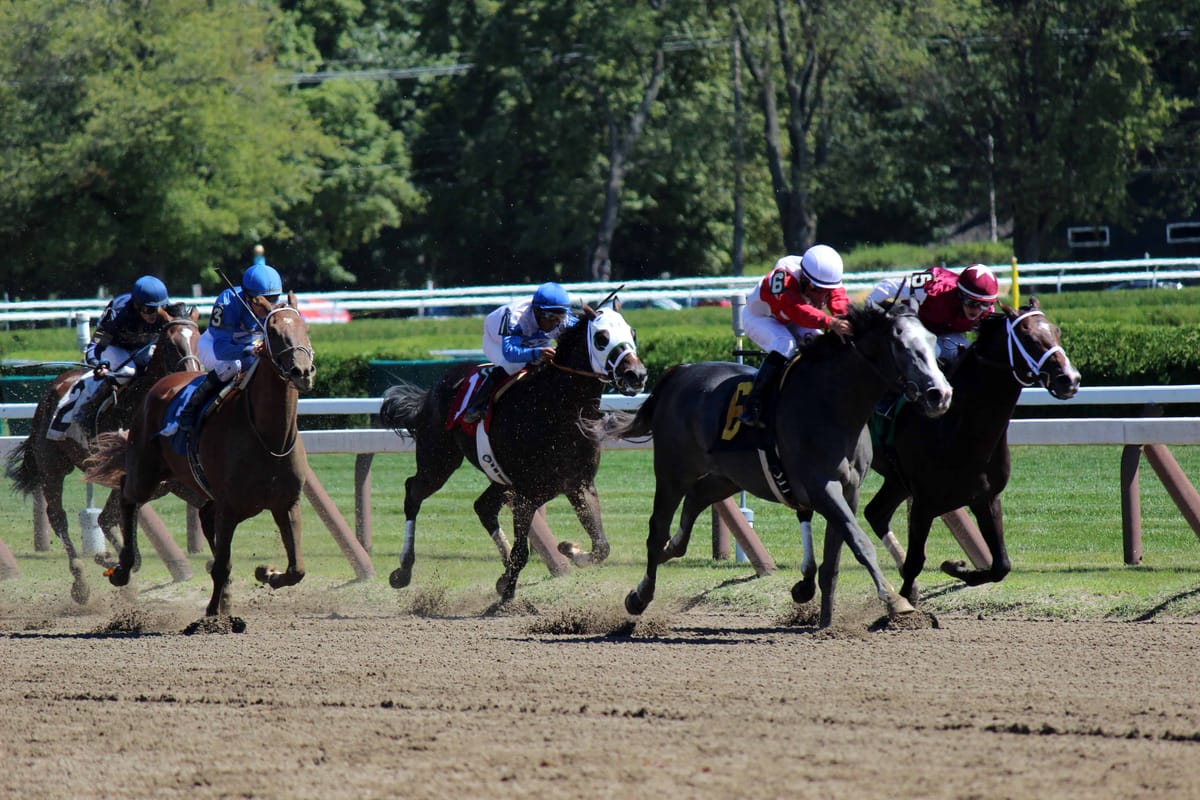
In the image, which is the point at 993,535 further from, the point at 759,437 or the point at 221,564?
the point at 221,564

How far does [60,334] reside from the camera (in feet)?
73.8

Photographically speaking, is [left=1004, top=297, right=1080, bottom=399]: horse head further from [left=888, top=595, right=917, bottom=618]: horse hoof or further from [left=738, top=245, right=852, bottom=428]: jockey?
[left=888, top=595, right=917, bottom=618]: horse hoof

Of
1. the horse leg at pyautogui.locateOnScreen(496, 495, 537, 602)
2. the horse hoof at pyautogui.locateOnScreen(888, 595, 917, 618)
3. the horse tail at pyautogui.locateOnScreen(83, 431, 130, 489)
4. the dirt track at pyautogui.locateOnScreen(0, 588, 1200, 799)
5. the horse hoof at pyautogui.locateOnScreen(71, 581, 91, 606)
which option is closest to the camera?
the dirt track at pyautogui.locateOnScreen(0, 588, 1200, 799)

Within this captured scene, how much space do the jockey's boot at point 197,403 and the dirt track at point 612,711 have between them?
3.61ft

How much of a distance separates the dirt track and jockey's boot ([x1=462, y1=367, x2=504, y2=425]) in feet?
4.19

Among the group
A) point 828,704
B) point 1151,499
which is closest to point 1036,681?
point 828,704

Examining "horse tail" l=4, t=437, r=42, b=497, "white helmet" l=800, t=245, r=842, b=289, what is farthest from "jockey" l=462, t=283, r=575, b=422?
"horse tail" l=4, t=437, r=42, b=497

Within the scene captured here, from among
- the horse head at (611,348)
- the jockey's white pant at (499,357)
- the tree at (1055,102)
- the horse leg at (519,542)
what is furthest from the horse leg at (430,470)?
the tree at (1055,102)

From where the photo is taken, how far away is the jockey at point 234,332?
8.21 m

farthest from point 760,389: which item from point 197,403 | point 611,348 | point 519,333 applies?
point 197,403

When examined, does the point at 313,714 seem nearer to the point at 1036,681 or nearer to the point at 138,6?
the point at 1036,681

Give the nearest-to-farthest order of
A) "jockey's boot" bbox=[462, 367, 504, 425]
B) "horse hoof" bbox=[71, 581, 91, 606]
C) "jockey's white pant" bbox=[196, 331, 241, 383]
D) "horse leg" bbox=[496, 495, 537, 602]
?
"jockey's white pant" bbox=[196, 331, 241, 383], "horse leg" bbox=[496, 495, 537, 602], "jockey's boot" bbox=[462, 367, 504, 425], "horse hoof" bbox=[71, 581, 91, 606]

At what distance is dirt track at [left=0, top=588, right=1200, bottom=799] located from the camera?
4.66 m

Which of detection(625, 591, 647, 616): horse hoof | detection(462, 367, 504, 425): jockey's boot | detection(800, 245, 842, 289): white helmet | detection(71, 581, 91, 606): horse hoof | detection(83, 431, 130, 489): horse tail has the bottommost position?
detection(71, 581, 91, 606): horse hoof
